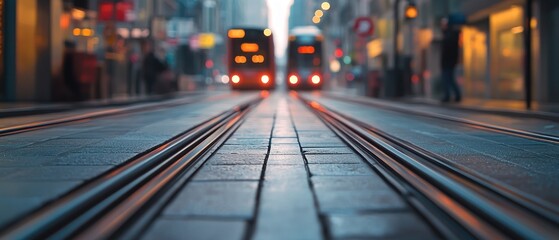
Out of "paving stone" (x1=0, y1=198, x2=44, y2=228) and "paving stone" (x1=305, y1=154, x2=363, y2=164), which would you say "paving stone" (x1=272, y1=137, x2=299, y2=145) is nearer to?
"paving stone" (x1=305, y1=154, x2=363, y2=164)

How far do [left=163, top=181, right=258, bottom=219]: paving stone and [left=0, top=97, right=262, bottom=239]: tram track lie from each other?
0.10 meters

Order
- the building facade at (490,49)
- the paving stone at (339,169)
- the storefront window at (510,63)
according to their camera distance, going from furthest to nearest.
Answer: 1. the storefront window at (510,63)
2. the building facade at (490,49)
3. the paving stone at (339,169)

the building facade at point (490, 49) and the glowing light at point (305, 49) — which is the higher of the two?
the glowing light at point (305, 49)

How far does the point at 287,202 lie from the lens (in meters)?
4.06

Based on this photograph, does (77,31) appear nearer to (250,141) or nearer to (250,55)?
(250,55)

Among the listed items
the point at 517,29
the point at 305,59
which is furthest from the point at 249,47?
the point at 517,29

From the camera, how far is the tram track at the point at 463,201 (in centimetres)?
331

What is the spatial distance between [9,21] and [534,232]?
1756 centimetres

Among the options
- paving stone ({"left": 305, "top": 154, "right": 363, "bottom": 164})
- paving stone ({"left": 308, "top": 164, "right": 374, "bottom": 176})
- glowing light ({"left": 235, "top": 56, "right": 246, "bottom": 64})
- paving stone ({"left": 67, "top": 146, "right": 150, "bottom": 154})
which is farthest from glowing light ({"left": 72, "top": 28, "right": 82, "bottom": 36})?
paving stone ({"left": 308, "top": 164, "right": 374, "bottom": 176})

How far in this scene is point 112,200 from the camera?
3977 mm

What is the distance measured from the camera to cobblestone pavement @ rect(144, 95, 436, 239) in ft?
10.9

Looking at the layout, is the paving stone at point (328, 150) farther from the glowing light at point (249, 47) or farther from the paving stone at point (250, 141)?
the glowing light at point (249, 47)

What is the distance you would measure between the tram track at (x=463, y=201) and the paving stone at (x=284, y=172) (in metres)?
0.66

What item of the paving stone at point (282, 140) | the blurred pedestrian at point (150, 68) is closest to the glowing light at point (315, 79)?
the blurred pedestrian at point (150, 68)
